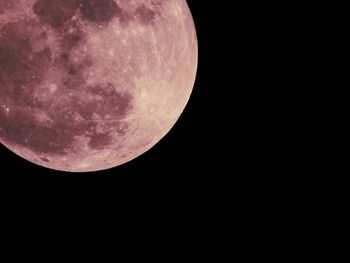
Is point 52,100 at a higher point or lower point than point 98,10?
lower

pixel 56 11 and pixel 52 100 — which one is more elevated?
pixel 56 11

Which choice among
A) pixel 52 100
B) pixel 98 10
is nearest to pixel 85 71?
pixel 52 100

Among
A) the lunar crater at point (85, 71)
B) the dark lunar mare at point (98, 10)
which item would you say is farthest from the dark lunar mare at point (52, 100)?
the dark lunar mare at point (98, 10)

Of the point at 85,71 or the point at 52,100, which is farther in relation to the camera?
the point at 52,100

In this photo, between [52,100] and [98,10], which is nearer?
[98,10]

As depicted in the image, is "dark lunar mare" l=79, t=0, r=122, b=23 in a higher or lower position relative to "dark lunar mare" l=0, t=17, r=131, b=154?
higher

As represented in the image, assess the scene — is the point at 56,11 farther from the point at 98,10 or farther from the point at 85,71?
the point at 85,71

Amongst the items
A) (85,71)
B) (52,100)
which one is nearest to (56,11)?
(85,71)

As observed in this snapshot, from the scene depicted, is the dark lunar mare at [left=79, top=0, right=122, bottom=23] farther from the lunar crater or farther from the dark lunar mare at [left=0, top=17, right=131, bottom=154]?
the dark lunar mare at [left=0, top=17, right=131, bottom=154]

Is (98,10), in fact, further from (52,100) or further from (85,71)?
(52,100)

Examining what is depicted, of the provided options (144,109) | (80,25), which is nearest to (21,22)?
(80,25)

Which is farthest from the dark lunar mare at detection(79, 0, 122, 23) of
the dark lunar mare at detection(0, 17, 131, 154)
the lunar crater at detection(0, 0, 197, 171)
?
the dark lunar mare at detection(0, 17, 131, 154)

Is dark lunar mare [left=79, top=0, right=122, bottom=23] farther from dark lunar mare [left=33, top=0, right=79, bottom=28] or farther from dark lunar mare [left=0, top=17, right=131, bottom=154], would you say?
dark lunar mare [left=0, top=17, right=131, bottom=154]

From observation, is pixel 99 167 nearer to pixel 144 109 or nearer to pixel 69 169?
pixel 69 169
